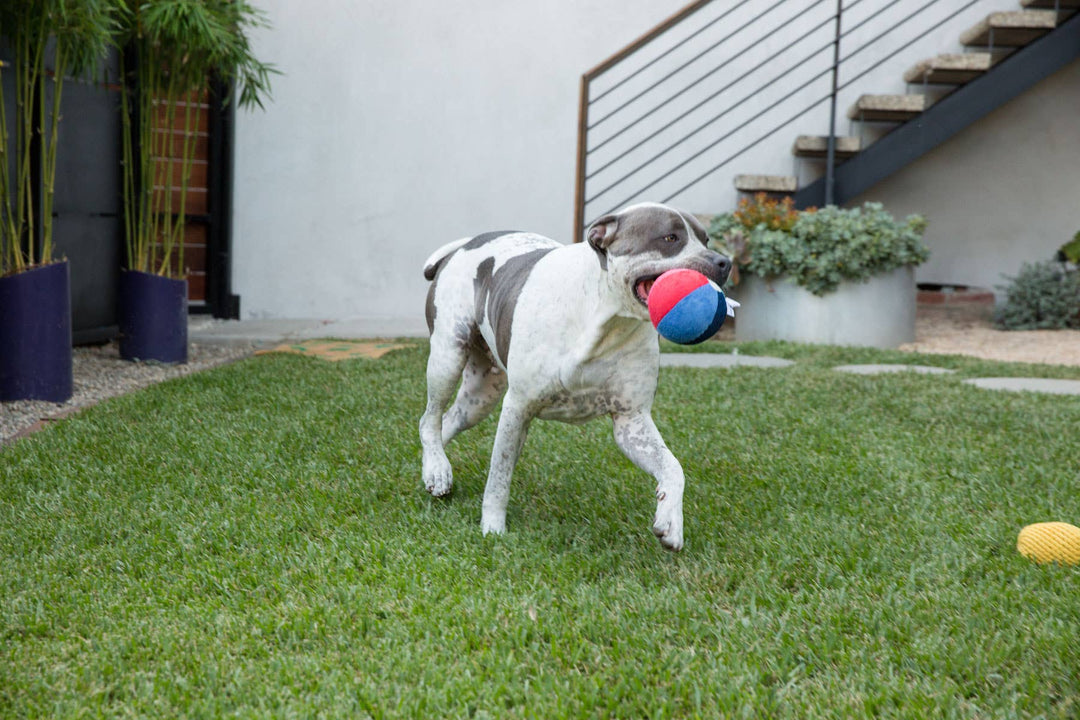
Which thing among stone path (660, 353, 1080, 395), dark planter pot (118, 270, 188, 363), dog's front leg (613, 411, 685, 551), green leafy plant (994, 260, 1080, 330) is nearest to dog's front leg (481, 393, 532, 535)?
dog's front leg (613, 411, 685, 551)

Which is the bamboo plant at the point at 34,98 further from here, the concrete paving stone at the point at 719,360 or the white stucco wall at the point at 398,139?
the concrete paving stone at the point at 719,360

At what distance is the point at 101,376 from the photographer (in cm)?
562

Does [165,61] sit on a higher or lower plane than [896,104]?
lower

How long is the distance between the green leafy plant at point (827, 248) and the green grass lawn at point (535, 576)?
264 centimetres

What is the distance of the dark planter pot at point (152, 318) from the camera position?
6.04 m

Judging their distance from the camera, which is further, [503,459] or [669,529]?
[503,459]

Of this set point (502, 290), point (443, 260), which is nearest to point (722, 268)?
point (502, 290)

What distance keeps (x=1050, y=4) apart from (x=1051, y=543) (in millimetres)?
6674

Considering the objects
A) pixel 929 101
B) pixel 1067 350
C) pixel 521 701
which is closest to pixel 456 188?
pixel 929 101

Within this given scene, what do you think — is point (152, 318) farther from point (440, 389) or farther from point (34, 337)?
point (440, 389)

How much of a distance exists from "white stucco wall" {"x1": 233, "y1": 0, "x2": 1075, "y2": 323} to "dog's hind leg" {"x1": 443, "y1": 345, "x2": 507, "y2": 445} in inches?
198

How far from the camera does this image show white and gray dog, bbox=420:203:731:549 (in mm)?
2428

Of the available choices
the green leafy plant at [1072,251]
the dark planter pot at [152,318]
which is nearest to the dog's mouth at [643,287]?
the dark planter pot at [152,318]

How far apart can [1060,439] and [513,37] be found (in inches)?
224
